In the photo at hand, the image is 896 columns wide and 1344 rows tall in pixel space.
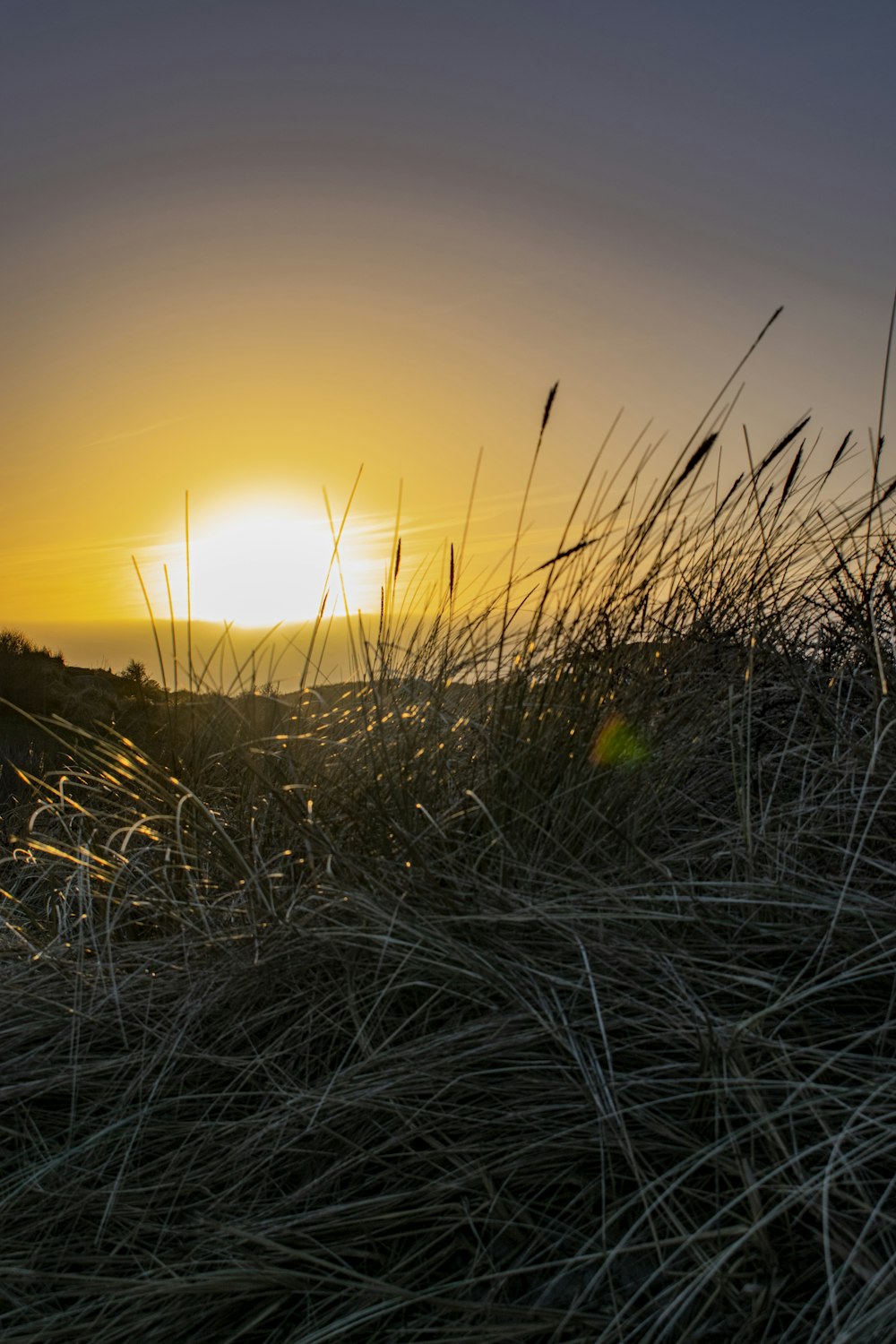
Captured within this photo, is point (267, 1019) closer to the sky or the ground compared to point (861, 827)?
closer to the ground

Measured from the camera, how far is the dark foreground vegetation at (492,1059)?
982mm

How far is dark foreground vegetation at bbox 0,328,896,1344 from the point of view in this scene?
0.98 meters

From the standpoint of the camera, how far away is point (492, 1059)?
1.22 m

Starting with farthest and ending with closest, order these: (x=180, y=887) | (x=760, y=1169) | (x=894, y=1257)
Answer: (x=180, y=887) → (x=760, y=1169) → (x=894, y=1257)

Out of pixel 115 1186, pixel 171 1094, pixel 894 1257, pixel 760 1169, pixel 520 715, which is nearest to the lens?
pixel 894 1257

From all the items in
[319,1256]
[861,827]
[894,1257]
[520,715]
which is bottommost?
[319,1256]

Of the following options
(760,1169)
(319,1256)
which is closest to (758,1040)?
(760,1169)

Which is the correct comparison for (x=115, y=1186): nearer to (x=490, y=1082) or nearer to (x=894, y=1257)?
(x=490, y=1082)

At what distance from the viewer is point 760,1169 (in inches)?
40.3

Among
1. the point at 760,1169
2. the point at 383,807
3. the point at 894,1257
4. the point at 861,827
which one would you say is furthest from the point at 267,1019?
the point at 861,827

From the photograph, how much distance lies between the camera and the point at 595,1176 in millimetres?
1087

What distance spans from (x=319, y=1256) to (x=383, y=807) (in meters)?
0.78

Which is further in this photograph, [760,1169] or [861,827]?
[861,827]

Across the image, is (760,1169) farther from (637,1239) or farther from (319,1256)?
(319,1256)
